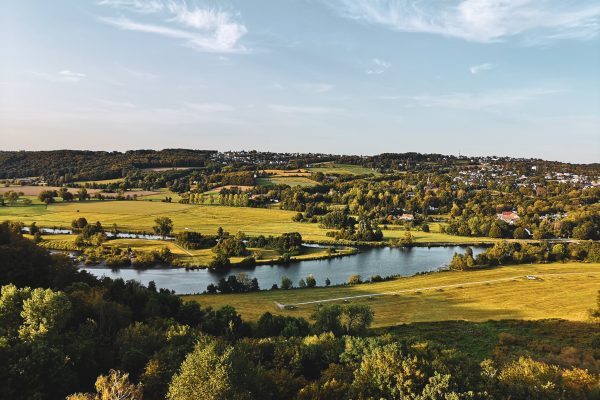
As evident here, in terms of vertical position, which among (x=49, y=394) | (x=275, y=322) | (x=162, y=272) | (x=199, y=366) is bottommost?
(x=162, y=272)

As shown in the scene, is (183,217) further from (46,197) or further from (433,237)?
(433,237)

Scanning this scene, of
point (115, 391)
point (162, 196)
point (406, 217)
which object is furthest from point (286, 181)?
point (115, 391)

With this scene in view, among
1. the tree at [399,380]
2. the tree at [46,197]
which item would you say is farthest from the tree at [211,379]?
the tree at [46,197]

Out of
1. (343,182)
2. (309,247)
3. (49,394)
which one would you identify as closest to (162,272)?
(309,247)

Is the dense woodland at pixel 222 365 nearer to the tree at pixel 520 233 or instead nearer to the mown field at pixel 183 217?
the mown field at pixel 183 217

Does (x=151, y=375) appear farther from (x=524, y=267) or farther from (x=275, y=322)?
(x=524, y=267)

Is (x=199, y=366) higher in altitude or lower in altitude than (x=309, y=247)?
higher

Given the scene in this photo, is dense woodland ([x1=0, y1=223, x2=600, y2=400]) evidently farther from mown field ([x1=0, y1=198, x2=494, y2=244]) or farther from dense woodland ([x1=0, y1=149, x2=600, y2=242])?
dense woodland ([x1=0, y1=149, x2=600, y2=242])

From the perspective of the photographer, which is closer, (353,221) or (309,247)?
(309,247)

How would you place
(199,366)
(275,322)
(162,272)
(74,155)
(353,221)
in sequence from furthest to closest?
1. (74,155)
2. (353,221)
3. (162,272)
4. (275,322)
5. (199,366)
